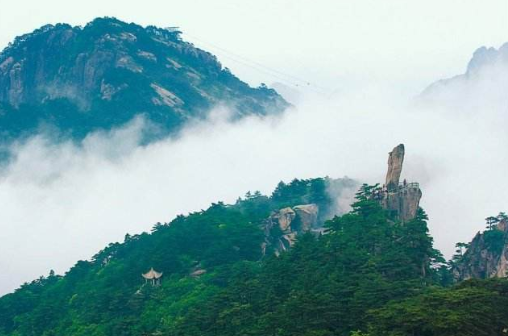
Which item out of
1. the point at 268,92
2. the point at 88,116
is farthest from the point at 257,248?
the point at 268,92

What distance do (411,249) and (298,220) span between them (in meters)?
31.0

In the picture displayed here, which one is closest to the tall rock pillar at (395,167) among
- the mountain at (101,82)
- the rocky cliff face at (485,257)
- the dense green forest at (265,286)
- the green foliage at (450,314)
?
the dense green forest at (265,286)

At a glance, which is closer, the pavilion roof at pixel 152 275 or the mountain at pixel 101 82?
the pavilion roof at pixel 152 275

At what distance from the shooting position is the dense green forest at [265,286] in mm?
49500

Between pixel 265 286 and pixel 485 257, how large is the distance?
73.6ft

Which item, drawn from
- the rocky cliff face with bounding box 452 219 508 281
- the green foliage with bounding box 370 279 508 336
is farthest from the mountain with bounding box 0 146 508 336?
the rocky cliff face with bounding box 452 219 508 281

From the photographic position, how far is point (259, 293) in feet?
216

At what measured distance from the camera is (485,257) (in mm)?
76562

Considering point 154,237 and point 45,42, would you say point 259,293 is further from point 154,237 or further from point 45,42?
point 45,42

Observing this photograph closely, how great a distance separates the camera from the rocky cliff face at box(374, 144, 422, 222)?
84.2 metres

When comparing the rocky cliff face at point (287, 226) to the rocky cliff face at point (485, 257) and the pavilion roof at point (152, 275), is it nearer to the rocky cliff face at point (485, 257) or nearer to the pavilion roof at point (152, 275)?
the pavilion roof at point (152, 275)

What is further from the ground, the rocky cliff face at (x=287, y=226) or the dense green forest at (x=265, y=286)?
the rocky cliff face at (x=287, y=226)

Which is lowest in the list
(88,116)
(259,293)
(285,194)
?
(259,293)

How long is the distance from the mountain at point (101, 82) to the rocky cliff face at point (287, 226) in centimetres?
6474
